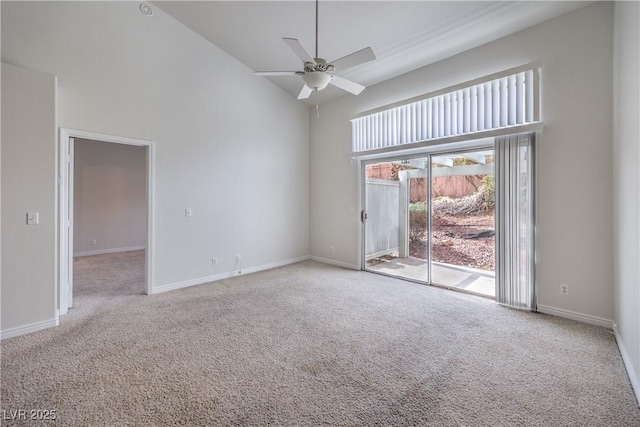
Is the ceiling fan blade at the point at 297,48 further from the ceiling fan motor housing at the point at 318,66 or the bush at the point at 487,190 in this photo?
the bush at the point at 487,190

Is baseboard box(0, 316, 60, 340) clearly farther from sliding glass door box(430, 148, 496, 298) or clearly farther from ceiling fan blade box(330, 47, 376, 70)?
sliding glass door box(430, 148, 496, 298)

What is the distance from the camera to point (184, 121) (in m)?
4.39

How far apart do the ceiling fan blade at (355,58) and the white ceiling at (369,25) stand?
55 cm

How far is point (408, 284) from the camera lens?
4578mm

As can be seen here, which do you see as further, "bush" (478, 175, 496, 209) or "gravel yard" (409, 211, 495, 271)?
"gravel yard" (409, 211, 495, 271)

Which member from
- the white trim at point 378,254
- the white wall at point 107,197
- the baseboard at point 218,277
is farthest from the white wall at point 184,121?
the white wall at point 107,197

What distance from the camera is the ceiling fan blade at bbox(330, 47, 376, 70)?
2521 mm

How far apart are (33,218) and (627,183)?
219 inches

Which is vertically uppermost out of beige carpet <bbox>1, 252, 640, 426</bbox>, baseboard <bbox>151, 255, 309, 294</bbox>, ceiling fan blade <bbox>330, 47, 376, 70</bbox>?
ceiling fan blade <bbox>330, 47, 376, 70</bbox>

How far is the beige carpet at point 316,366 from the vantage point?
181 centimetres

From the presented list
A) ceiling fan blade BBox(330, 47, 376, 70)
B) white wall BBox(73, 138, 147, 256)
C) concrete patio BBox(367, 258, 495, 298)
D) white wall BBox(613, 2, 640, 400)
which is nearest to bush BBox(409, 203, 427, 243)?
concrete patio BBox(367, 258, 495, 298)

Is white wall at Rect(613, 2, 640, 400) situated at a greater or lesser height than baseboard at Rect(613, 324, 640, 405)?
greater

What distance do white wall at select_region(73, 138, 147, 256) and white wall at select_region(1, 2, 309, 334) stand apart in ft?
9.35

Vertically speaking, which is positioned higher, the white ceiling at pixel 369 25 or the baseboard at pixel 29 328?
the white ceiling at pixel 369 25
